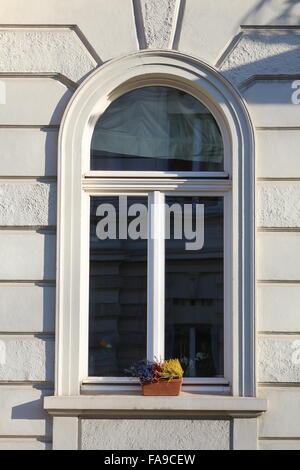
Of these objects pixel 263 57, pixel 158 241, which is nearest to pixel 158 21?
pixel 263 57

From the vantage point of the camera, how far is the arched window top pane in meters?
7.73

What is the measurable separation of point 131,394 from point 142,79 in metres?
2.94

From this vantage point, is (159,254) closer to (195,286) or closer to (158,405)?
(195,286)

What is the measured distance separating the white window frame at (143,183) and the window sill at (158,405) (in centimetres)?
15

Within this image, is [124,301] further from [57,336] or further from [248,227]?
[248,227]

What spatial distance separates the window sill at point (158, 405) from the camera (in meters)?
7.10

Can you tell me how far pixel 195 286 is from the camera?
7605 millimetres

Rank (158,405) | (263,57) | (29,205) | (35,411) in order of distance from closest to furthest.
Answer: (158,405), (35,411), (29,205), (263,57)

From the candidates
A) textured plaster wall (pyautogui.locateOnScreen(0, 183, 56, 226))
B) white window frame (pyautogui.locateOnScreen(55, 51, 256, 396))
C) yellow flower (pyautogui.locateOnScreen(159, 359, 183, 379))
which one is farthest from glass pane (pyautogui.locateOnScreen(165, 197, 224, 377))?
textured plaster wall (pyautogui.locateOnScreen(0, 183, 56, 226))

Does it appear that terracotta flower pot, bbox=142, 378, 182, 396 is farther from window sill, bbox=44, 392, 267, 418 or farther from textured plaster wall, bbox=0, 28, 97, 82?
textured plaster wall, bbox=0, 28, 97, 82

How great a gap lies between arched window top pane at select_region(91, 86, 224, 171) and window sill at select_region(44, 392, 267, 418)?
214 centimetres

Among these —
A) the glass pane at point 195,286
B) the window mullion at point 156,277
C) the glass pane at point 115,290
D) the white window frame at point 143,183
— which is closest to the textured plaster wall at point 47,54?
the white window frame at point 143,183

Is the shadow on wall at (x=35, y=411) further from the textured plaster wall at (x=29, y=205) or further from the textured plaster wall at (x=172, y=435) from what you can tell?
the textured plaster wall at (x=29, y=205)

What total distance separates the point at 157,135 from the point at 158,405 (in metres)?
2.54
